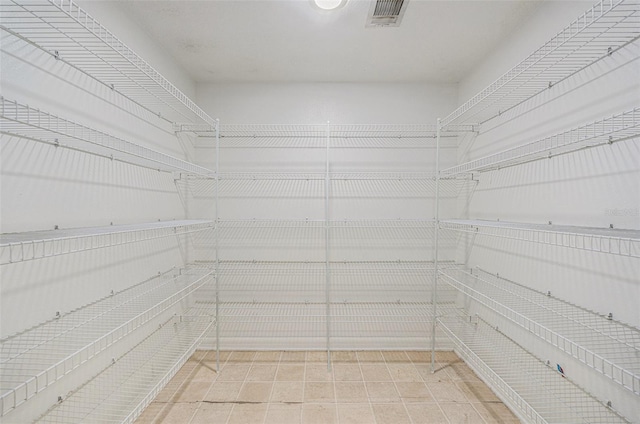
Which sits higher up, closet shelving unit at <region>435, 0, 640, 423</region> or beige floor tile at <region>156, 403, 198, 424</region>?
closet shelving unit at <region>435, 0, 640, 423</region>

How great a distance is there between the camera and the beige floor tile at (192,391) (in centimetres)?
182

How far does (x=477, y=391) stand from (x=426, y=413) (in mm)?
452

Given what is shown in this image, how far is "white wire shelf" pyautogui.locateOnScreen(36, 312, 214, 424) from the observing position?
125cm

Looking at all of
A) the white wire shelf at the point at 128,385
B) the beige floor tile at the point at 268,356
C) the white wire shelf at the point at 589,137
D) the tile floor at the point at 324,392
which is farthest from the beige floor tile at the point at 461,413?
the white wire shelf at the point at 128,385

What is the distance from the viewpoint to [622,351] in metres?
1.08

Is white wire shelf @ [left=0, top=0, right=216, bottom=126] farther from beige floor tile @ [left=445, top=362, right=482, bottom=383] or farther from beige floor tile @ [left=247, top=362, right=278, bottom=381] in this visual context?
beige floor tile @ [left=445, top=362, right=482, bottom=383]

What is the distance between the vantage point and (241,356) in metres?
2.35

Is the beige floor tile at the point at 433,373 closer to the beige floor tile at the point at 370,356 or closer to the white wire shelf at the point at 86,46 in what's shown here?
the beige floor tile at the point at 370,356

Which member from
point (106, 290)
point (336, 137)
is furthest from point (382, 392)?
point (336, 137)

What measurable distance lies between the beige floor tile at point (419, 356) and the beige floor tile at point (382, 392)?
405 mm

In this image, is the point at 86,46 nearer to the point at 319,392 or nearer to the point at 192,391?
the point at 192,391

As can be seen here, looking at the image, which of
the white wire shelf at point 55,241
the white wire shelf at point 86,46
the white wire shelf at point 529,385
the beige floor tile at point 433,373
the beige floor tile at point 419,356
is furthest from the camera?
the beige floor tile at point 419,356

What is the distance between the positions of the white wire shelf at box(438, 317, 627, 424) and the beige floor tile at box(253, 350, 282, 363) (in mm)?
1390

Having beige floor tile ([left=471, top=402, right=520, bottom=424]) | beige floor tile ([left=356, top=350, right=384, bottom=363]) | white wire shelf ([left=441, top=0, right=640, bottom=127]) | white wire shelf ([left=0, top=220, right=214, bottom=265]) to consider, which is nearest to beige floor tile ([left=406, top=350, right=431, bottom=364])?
beige floor tile ([left=356, top=350, right=384, bottom=363])
